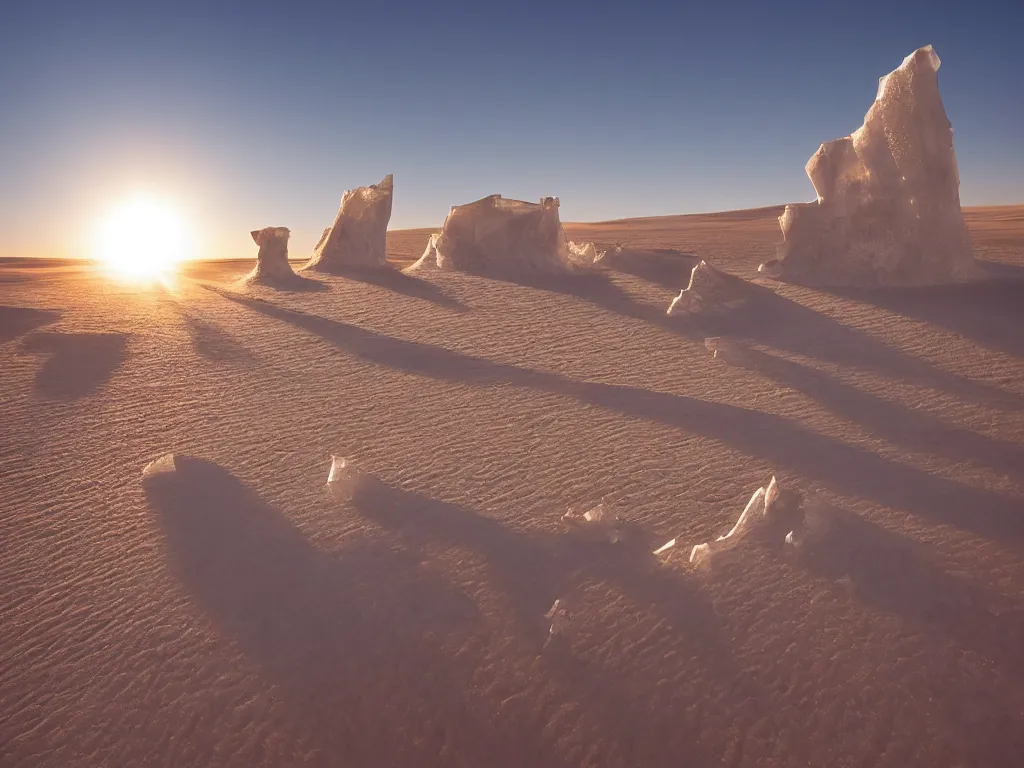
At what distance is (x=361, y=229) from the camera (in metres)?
15.9

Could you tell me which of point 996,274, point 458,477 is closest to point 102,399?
point 458,477

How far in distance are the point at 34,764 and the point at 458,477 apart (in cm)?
358

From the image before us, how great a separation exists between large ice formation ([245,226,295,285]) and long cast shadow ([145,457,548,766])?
9.41m

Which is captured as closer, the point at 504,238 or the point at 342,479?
the point at 342,479

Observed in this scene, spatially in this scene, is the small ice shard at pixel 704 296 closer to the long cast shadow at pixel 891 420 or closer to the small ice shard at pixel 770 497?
the long cast shadow at pixel 891 420

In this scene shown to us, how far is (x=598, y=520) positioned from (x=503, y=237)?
10.6 metres

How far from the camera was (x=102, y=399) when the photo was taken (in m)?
8.38

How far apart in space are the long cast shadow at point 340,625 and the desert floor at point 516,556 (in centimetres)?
2

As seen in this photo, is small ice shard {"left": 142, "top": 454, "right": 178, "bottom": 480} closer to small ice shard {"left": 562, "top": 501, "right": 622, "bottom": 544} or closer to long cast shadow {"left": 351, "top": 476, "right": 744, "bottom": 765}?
long cast shadow {"left": 351, "top": 476, "right": 744, "bottom": 765}

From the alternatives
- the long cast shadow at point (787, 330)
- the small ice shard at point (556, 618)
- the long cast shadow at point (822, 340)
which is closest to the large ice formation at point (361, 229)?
the long cast shadow at point (787, 330)

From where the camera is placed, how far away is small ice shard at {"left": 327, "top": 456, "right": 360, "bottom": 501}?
6133mm

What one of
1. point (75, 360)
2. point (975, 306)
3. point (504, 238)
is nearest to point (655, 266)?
point (504, 238)

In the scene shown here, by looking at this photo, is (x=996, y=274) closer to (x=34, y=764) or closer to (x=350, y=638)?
(x=350, y=638)

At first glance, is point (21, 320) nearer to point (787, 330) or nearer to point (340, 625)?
point (340, 625)
